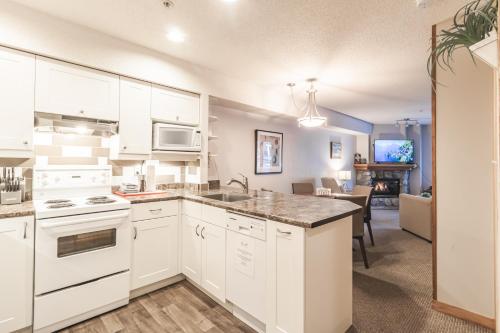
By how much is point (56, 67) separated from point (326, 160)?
5919 millimetres

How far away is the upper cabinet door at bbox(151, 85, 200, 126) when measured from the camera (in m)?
2.78

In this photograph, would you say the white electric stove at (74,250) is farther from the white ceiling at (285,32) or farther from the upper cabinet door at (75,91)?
the white ceiling at (285,32)

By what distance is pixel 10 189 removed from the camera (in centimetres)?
203

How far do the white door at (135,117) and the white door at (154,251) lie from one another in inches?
32.5

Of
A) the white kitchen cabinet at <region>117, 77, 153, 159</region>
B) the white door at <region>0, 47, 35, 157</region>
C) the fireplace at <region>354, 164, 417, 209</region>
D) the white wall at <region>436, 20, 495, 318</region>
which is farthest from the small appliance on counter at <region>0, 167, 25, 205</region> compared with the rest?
the fireplace at <region>354, 164, 417, 209</region>

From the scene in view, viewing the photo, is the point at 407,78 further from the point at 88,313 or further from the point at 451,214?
the point at 88,313

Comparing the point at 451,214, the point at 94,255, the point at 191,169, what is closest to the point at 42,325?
the point at 94,255

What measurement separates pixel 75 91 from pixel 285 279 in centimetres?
243

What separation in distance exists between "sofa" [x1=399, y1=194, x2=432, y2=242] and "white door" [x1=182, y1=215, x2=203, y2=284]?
12.5 feet

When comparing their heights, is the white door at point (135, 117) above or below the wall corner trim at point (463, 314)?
above

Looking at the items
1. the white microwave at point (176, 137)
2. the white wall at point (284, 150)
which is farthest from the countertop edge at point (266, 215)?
the white wall at point (284, 150)

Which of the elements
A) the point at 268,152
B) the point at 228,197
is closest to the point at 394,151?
the point at 268,152

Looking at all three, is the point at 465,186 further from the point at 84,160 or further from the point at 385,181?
the point at 385,181

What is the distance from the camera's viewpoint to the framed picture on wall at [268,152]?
4609 millimetres
